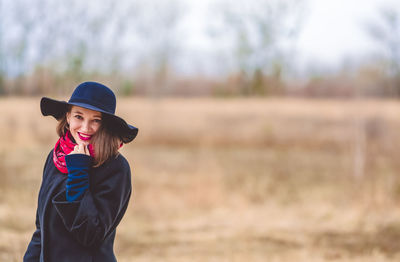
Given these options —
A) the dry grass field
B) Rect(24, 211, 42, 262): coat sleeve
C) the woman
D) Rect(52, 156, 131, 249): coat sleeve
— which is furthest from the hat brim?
the dry grass field

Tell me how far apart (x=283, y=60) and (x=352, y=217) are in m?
11.5

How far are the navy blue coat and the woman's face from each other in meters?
0.14

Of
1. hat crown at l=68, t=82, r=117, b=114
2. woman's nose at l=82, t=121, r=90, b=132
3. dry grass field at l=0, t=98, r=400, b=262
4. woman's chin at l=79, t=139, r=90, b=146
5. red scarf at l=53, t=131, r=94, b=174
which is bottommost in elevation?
dry grass field at l=0, t=98, r=400, b=262

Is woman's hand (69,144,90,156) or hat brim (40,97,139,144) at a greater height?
hat brim (40,97,139,144)

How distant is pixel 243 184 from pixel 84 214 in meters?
8.07

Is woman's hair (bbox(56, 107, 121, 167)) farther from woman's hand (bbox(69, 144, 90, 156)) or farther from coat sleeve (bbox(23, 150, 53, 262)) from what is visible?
coat sleeve (bbox(23, 150, 53, 262))

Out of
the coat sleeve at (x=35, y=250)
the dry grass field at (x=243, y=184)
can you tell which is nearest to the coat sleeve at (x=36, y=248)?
the coat sleeve at (x=35, y=250)

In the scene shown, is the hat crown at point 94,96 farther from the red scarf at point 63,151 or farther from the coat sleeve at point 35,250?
the coat sleeve at point 35,250

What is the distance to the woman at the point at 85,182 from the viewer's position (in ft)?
6.22

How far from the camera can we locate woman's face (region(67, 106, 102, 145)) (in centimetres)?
200

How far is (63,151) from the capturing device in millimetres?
2023

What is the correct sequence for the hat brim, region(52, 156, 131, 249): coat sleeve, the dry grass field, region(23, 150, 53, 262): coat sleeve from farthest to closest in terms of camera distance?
the dry grass field → region(23, 150, 53, 262): coat sleeve → the hat brim → region(52, 156, 131, 249): coat sleeve

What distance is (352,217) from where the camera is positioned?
24.5 ft

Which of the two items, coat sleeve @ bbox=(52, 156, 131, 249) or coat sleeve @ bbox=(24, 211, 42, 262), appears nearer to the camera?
coat sleeve @ bbox=(52, 156, 131, 249)
